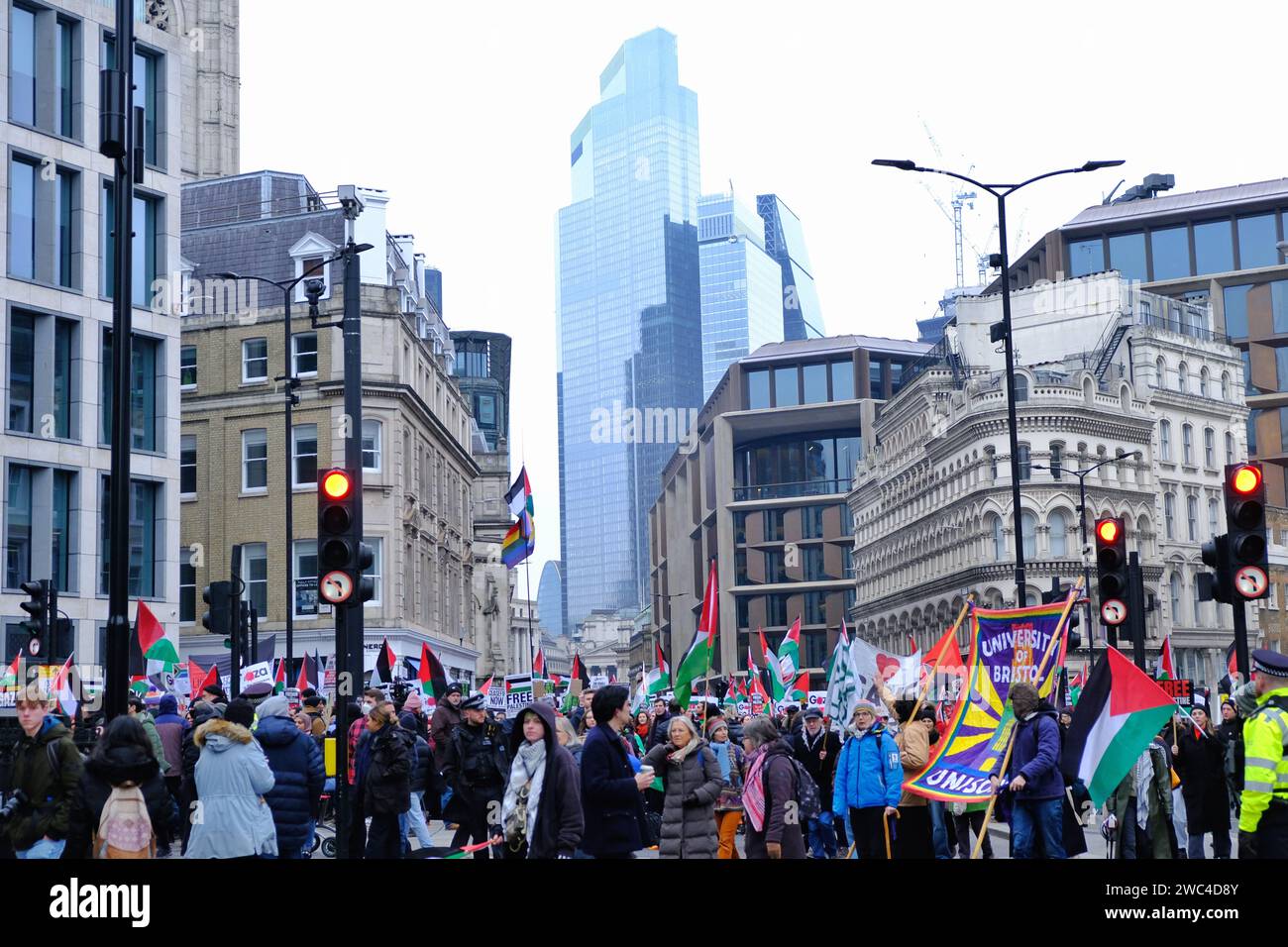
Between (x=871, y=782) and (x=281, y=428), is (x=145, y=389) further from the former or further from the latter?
(x=871, y=782)

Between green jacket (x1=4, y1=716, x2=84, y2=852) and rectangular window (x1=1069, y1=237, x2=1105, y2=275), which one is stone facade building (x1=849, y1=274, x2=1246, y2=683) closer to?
rectangular window (x1=1069, y1=237, x2=1105, y2=275)

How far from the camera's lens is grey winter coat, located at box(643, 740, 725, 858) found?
1289cm

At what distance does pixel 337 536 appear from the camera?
14469 mm

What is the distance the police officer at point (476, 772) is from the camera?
1655cm

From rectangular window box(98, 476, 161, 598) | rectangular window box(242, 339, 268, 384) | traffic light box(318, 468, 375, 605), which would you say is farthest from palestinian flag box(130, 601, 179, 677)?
rectangular window box(242, 339, 268, 384)

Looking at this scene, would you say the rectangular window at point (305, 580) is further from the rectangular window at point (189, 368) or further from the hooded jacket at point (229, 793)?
the hooded jacket at point (229, 793)

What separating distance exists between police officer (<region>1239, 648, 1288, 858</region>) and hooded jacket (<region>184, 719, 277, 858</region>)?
629cm

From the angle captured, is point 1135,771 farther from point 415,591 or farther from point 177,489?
point 415,591

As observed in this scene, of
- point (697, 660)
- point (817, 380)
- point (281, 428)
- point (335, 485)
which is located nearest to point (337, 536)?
point (335, 485)

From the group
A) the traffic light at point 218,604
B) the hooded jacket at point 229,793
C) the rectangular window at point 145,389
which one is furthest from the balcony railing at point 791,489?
the hooded jacket at point 229,793
